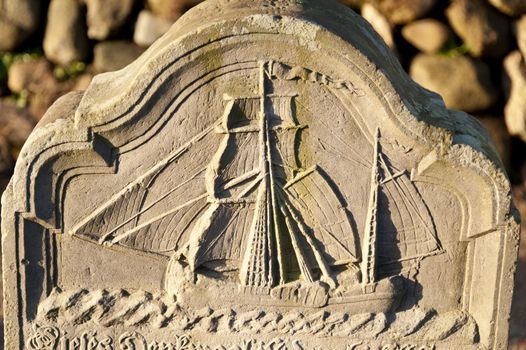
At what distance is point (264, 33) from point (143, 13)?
389 centimetres

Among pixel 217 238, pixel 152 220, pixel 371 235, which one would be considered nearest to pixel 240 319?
pixel 217 238

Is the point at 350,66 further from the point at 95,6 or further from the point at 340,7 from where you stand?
the point at 95,6

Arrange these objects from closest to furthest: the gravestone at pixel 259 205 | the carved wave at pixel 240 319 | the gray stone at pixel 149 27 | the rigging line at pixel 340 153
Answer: the gravestone at pixel 259 205, the rigging line at pixel 340 153, the carved wave at pixel 240 319, the gray stone at pixel 149 27

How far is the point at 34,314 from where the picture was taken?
337 cm

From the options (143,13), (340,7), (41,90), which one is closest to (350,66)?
(340,7)

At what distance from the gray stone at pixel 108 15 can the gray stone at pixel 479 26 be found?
289cm

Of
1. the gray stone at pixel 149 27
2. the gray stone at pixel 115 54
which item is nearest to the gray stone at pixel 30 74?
the gray stone at pixel 115 54

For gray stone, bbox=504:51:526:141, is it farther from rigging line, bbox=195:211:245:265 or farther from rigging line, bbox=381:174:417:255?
rigging line, bbox=195:211:245:265

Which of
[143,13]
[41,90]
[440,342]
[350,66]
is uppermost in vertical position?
[143,13]

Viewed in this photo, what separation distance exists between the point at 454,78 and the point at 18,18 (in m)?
4.01

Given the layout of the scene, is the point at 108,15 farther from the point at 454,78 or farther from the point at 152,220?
the point at 152,220

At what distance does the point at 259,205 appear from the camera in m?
3.17

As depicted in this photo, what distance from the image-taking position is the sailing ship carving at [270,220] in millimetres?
3096

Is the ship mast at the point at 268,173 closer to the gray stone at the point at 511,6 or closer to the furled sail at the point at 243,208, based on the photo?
the furled sail at the point at 243,208
